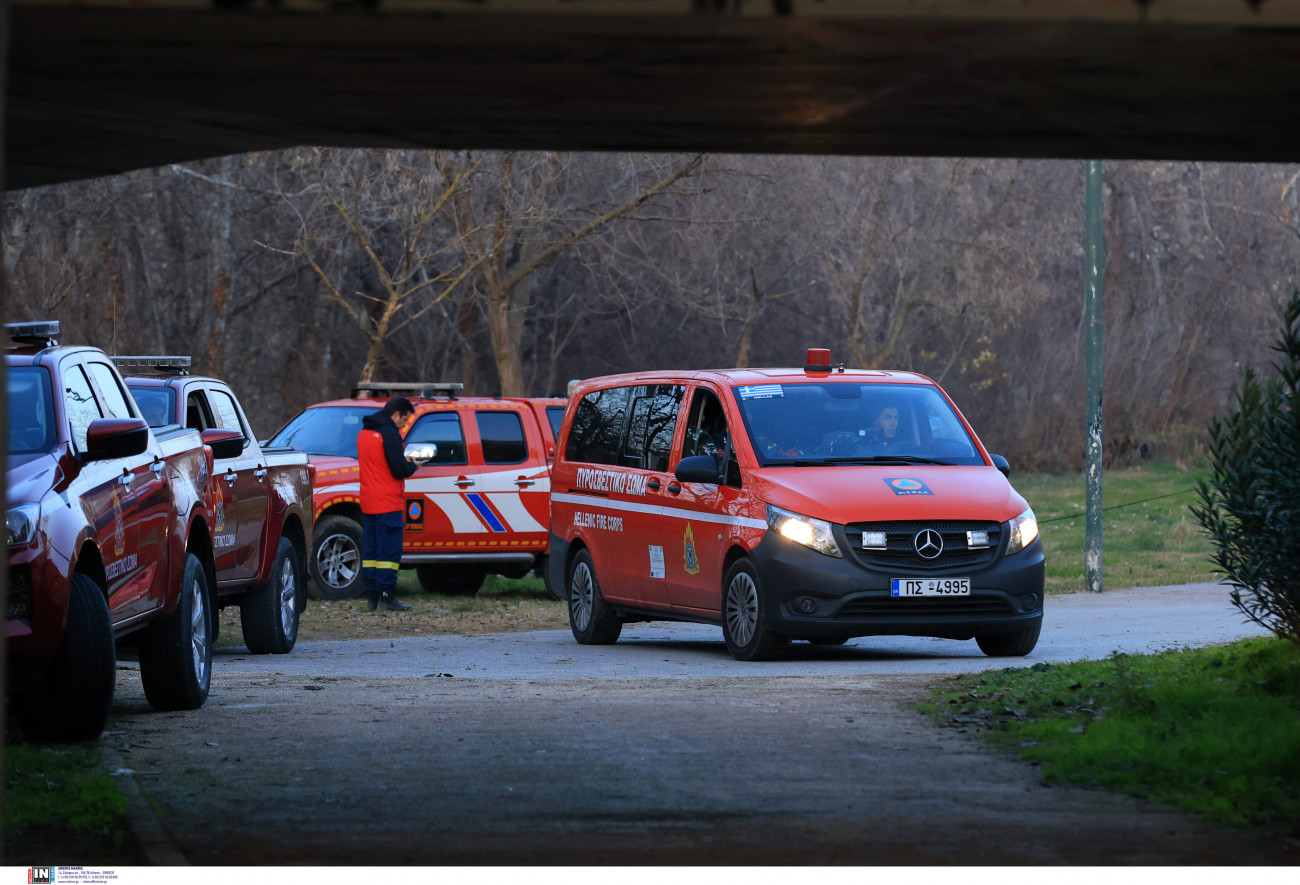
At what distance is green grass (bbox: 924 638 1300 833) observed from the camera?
6824mm

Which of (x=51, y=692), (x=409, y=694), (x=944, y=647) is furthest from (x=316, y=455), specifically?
(x=51, y=692)

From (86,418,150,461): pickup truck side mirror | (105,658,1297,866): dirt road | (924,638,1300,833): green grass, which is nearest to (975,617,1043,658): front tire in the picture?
(924,638,1300,833): green grass

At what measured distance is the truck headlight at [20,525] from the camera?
24.9 feet

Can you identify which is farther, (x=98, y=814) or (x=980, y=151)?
(x=980, y=151)

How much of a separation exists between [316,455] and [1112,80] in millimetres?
14187

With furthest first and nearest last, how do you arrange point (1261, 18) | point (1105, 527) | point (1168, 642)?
point (1105, 527) < point (1168, 642) < point (1261, 18)

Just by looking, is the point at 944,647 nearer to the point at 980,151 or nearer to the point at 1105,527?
the point at 980,151

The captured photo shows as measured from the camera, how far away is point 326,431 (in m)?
19.3

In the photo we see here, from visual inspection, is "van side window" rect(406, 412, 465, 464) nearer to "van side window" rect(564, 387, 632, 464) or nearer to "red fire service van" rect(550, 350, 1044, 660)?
"van side window" rect(564, 387, 632, 464)

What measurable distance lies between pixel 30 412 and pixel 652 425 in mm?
5604

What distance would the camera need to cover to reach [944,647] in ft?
44.8

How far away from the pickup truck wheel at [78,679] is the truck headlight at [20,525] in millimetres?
506

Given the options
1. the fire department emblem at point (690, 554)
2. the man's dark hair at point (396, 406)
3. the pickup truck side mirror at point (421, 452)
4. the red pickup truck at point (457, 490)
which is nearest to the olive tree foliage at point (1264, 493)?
the fire department emblem at point (690, 554)

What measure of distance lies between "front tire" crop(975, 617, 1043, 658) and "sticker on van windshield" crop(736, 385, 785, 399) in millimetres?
2211
